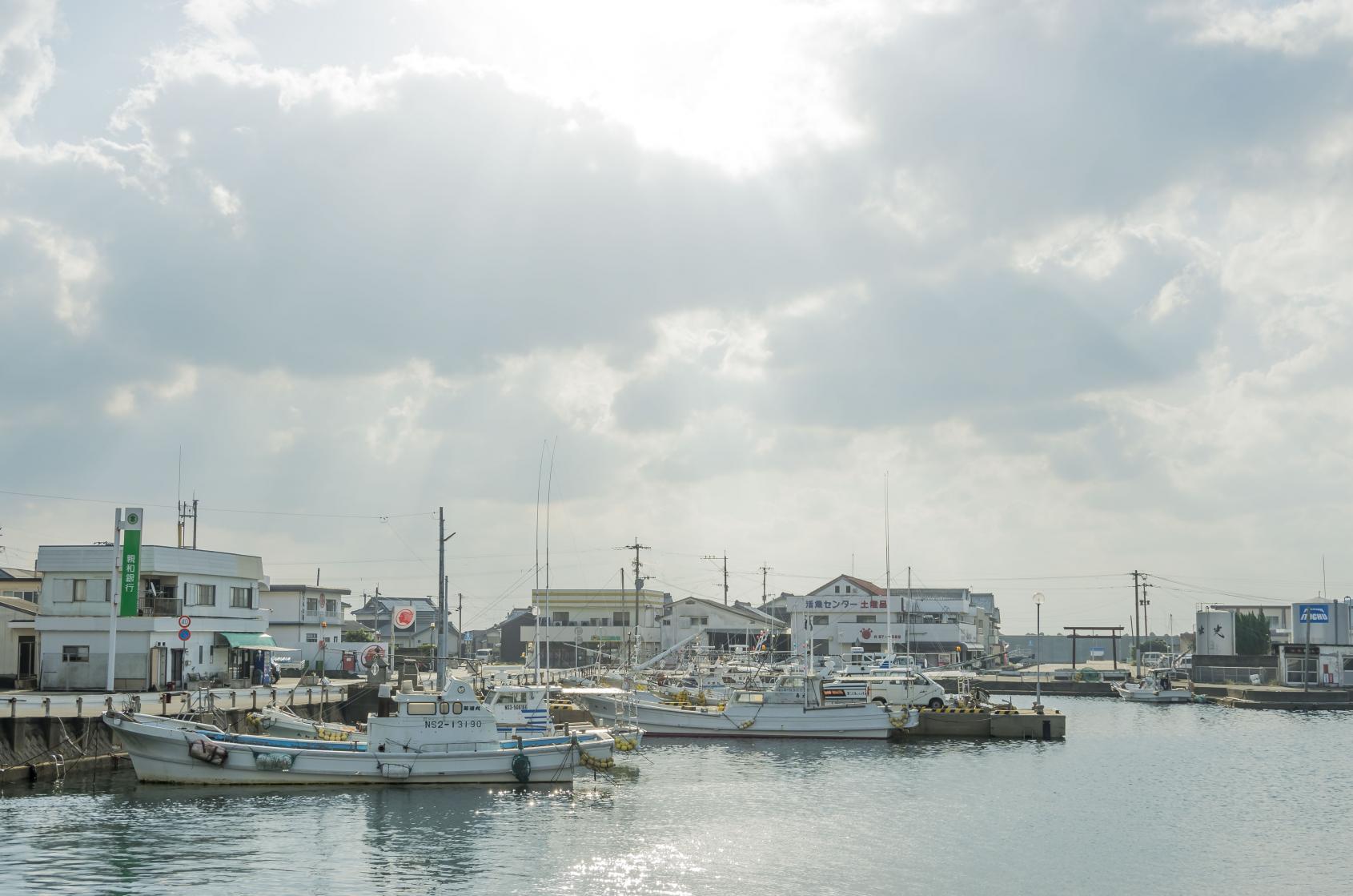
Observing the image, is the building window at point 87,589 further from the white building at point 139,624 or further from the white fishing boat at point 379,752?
the white fishing boat at point 379,752

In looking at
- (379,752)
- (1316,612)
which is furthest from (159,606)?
(1316,612)

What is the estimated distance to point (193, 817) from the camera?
120ft

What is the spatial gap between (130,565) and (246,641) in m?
10.3

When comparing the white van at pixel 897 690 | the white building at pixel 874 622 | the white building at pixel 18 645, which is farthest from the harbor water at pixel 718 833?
the white building at pixel 874 622

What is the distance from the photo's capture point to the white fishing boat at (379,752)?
136ft

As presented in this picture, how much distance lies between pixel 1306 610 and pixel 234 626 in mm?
85207

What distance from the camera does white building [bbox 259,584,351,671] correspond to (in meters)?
94.6

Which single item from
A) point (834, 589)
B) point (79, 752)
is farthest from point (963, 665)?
point (79, 752)

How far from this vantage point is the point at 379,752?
42.6 m

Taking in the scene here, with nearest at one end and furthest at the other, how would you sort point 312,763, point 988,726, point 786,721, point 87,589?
point 312,763, point 87,589, point 786,721, point 988,726

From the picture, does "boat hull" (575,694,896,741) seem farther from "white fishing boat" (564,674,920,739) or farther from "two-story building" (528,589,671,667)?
"two-story building" (528,589,671,667)

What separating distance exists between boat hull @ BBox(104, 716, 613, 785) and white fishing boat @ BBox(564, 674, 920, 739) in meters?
19.2

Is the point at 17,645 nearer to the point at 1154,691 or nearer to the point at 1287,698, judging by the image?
the point at 1154,691

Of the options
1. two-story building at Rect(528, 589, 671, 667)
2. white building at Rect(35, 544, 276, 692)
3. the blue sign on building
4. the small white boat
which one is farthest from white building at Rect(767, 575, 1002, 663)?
white building at Rect(35, 544, 276, 692)
